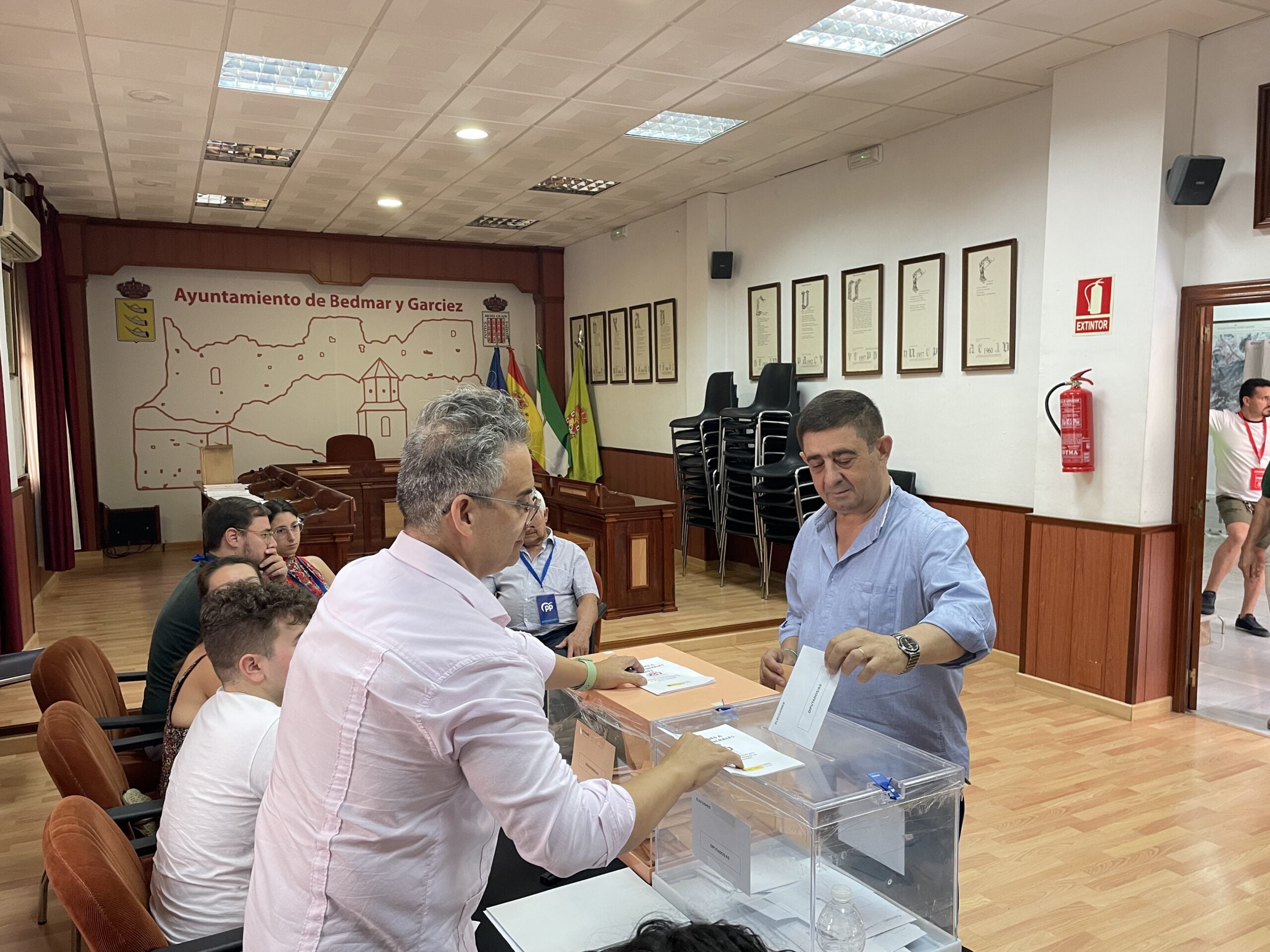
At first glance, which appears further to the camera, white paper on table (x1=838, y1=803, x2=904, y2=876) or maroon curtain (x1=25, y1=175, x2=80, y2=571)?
maroon curtain (x1=25, y1=175, x2=80, y2=571)

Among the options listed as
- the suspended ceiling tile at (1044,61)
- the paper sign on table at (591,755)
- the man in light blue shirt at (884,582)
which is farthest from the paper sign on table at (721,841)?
the suspended ceiling tile at (1044,61)

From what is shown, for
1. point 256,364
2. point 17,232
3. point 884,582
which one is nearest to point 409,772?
point 884,582

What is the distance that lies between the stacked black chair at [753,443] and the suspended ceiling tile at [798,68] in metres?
2.33

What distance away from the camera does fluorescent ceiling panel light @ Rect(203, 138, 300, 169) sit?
598 cm

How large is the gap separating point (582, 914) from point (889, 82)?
4.59 metres

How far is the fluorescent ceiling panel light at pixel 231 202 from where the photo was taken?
759 cm

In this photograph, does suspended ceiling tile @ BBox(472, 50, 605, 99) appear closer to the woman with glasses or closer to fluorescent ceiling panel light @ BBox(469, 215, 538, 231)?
the woman with glasses

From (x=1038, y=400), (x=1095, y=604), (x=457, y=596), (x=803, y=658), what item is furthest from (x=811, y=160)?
(x=457, y=596)

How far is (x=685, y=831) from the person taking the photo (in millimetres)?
1490

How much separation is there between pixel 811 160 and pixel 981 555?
3012mm

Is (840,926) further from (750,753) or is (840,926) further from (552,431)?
(552,431)

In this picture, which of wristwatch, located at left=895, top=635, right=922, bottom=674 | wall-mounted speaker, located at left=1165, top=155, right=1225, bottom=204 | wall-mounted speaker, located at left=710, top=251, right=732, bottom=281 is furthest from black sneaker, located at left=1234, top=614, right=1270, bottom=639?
wall-mounted speaker, located at left=710, top=251, right=732, bottom=281

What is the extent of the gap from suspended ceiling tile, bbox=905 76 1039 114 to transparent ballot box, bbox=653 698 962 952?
14.5 ft

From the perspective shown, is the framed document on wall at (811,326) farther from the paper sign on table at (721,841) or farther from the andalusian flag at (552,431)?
the paper sign on table at (721,841)
